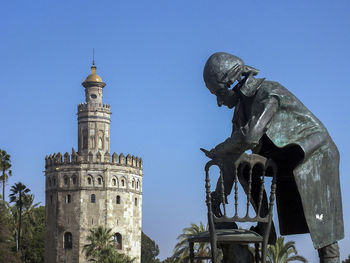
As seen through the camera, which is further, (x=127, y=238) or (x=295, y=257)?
(x=127, y=238)

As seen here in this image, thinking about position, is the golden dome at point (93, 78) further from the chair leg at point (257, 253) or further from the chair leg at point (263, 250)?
the chair leg at point (263, 250)

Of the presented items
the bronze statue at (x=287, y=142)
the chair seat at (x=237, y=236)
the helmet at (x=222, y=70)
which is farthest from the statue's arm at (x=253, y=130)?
the chair seat at (x=237, y=236)

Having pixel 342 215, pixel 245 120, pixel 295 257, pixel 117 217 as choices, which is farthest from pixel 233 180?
pixel 117 217

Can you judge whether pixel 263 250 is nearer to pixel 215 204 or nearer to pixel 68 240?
pixel 215 204

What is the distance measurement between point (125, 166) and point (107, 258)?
11.3 meters

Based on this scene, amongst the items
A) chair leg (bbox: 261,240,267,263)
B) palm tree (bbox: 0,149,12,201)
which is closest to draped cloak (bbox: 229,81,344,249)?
chair leg (bbox: 261,240,267,263)

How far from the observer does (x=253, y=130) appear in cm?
497

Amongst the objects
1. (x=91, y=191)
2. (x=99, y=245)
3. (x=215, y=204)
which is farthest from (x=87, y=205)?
(x=215, y=204)

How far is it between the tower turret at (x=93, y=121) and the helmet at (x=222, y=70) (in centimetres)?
7072

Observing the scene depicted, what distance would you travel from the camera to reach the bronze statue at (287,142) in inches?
199

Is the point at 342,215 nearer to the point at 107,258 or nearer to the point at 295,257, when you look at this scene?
the point at 295,257

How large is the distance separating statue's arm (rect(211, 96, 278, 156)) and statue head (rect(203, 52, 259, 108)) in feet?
0.95

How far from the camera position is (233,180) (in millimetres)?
5336

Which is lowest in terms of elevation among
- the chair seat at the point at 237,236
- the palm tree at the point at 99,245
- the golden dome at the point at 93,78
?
the chair seat at the point at 237,236
